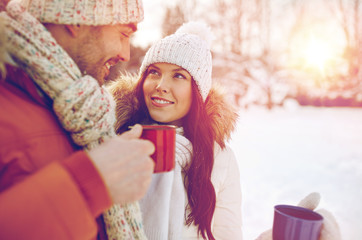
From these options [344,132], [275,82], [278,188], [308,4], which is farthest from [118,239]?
[275,82]

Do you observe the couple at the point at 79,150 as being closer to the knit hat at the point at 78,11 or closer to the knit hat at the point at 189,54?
the knit hat at the point at 78,11

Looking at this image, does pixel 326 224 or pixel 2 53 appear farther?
pixel 326 224

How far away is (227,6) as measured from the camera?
9930 millimetres

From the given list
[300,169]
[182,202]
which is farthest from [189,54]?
[300,169]

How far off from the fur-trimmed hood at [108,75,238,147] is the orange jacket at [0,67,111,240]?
106 cm

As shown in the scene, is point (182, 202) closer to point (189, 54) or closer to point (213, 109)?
point (213, 109)

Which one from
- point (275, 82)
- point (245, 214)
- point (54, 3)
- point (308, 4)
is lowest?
point (245, 214)

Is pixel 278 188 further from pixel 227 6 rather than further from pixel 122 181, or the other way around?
pixel 227 6

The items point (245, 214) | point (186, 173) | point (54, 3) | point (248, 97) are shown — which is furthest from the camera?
point (248, 97)

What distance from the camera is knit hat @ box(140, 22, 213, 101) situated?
1.73 meters

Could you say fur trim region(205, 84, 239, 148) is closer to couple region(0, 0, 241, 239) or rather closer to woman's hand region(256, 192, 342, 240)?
couple region(0, 0, 241, 239)

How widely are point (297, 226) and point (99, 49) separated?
1.02 metres

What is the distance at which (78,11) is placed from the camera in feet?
3.07

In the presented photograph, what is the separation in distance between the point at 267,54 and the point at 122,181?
34.3 ft
